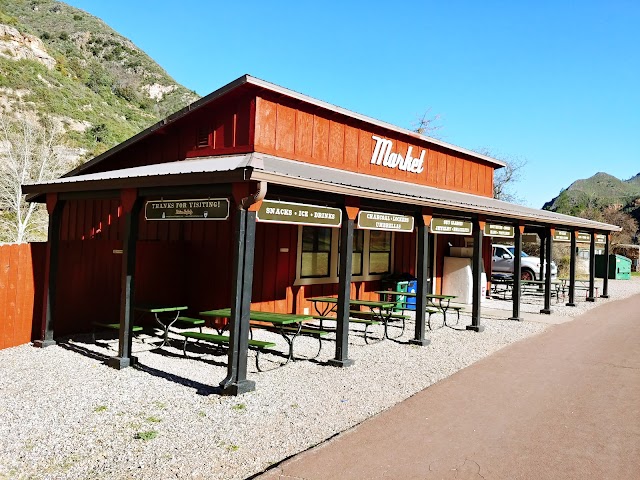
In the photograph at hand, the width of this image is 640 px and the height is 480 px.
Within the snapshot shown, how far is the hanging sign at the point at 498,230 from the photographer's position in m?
11.9

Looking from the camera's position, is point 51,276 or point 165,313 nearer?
point 51,276

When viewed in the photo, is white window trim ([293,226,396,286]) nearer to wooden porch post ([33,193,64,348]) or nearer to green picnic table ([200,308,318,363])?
green picnic table ([200,308,318,363])

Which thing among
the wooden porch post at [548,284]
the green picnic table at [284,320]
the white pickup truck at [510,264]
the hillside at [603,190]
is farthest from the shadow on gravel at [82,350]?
the hillside at [603,190]

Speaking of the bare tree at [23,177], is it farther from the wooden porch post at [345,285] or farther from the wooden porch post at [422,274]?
the wooden porch post at [345,285]

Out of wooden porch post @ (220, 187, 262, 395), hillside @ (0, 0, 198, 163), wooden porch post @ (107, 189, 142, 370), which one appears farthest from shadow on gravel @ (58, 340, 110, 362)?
hillside @ (0, 0, 198, 163)

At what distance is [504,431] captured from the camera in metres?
5.06

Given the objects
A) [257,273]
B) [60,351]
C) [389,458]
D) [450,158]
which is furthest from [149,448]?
[450,158]

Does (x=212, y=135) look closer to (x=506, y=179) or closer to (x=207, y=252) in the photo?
(x=207, y=252)

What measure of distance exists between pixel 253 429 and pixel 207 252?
18.7 feet

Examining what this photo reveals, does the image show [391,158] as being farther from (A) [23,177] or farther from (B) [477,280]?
(A) [23,177]

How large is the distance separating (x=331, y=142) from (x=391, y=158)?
7.26 ft

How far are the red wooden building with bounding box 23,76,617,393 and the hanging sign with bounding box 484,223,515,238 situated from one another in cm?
14

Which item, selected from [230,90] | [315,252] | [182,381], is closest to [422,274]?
[315,252]

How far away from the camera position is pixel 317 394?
6113mm
